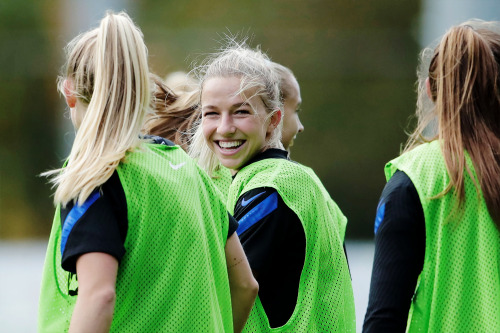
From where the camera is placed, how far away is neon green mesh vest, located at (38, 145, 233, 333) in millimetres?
2234

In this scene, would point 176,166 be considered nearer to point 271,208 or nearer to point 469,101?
point 271,208

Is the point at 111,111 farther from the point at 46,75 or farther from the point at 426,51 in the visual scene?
the point at 46,75

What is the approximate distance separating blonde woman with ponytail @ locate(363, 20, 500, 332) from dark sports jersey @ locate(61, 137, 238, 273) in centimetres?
82

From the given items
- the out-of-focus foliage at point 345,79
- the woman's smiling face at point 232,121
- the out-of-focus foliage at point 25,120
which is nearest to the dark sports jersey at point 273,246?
the woman's smiling face at point 232,121

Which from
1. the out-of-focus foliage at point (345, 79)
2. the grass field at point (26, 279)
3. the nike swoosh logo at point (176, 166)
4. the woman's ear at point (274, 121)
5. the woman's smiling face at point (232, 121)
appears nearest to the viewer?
the nike swoosh logo at point (176, 166)

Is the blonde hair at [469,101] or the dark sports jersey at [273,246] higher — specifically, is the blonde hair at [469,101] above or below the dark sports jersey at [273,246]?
above

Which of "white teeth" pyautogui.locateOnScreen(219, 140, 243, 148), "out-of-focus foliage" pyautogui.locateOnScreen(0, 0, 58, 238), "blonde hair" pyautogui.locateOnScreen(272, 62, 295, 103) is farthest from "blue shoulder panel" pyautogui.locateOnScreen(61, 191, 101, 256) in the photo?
"out-of-focus foliage" pyautogui.locateOnScreen(0, 0, 58, 238)

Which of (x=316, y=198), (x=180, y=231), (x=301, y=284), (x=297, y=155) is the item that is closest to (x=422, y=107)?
(x=316, y=198)

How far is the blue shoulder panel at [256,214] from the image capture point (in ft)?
9.23

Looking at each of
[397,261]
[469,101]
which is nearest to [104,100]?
[397,261]

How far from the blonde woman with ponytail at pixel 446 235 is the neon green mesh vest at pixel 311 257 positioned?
0.91 ft

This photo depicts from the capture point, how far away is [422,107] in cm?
296

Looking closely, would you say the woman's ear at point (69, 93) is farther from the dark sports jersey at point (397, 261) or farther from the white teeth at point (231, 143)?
the dark sports jersey at point (397, 261)

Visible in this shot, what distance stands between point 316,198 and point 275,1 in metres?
12.2
